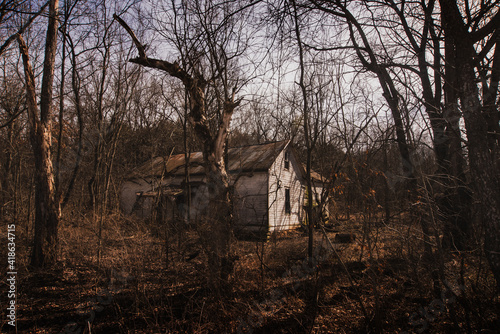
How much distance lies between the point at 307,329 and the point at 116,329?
3141mm

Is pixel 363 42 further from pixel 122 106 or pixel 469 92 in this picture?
pixel 122 106


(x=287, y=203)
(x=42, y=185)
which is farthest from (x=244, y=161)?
(x=42, y=185)

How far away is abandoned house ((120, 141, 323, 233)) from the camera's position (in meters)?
15.5

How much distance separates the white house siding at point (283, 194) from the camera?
1575cm

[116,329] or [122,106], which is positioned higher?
[122,106]

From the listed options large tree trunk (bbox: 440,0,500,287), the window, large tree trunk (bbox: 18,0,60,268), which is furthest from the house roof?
large tree trunk (bbox: 440,0,500,287)

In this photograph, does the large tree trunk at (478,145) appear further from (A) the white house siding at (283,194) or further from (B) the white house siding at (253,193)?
(B) the white house siding at (253,193)

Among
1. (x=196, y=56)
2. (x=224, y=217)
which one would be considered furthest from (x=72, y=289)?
(x=196, y=56)

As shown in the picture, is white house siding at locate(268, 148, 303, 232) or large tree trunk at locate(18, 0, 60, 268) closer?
large tree trunk at locate(18, 0, 60, 268)

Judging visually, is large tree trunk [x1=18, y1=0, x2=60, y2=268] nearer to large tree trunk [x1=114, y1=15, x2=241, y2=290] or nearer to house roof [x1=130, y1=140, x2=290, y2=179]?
large tree trunk [x1=114, y1=15, x2=241, y2=290]

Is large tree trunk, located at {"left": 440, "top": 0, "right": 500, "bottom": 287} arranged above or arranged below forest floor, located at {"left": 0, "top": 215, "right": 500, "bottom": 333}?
above

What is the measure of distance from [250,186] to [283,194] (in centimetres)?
247

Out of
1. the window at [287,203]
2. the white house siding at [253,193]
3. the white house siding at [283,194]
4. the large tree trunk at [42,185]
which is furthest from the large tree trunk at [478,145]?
the window at [287,203]

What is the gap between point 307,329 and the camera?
486 cm
